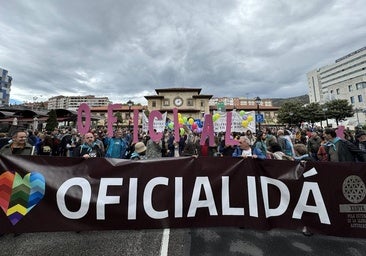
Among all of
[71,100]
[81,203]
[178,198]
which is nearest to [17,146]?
[81,203]

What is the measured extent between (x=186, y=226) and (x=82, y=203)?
1.59 meters

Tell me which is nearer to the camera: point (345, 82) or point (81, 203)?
point (81, 203)

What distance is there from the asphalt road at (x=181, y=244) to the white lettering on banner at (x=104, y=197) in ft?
1.94

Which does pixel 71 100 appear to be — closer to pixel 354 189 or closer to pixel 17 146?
pixel 17 146

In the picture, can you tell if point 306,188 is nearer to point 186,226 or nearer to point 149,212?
point 186,226

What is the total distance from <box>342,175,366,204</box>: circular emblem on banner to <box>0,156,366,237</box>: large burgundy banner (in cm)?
1

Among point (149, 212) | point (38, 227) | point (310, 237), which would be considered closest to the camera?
point (38, 227)

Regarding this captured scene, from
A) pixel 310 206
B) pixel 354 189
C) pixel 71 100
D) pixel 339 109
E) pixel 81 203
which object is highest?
pixel 71 100

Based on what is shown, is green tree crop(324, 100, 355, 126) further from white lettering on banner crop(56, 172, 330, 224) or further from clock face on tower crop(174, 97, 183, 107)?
white lettering on banner crop(56, 172, 330, 224)

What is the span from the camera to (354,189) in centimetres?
281

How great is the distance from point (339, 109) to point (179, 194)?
46.5m

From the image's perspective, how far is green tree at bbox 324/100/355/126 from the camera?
119ft

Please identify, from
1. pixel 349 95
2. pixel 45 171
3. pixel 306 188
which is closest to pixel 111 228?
pixel 45 171

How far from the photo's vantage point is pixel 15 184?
104 inches
